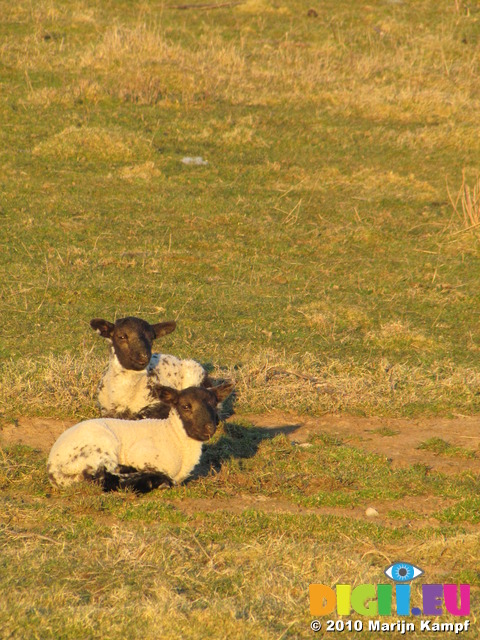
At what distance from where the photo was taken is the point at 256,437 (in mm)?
9156

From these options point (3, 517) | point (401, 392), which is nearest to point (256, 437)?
point (401, 392)

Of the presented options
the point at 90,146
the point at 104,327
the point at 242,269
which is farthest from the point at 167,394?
the point at 90,146

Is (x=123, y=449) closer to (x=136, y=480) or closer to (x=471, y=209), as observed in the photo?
(x=136, y=480)

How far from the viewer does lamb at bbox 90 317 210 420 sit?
27.8 feet

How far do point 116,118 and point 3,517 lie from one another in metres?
14.1

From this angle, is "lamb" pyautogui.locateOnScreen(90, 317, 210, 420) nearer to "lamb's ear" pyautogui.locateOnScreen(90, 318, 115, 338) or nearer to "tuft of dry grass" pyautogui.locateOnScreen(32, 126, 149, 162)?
"lamb's ear" pyautogui.locateOnScreen(90, 318, 115, 338)

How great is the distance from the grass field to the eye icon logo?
17cm

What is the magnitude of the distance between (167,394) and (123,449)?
0.58m

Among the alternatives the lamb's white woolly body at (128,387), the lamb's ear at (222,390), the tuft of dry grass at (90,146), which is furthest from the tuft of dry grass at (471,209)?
the lamb's ear at (222,390)

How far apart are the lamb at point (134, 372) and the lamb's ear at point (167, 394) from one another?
66cm

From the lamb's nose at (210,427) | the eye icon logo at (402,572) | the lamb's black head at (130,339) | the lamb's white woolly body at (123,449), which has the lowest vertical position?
the eye icon logo at (402,572)

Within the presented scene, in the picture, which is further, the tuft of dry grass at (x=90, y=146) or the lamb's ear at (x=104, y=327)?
the tuft of dry grass at (x=90, y=146)

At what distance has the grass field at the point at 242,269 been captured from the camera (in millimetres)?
6371

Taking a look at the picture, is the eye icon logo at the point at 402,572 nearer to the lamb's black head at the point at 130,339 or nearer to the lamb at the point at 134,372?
the lamb at the point at 134,372
